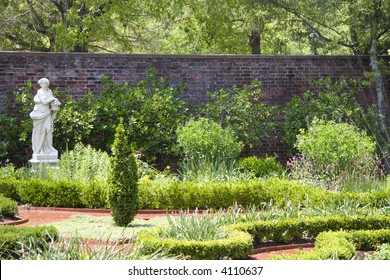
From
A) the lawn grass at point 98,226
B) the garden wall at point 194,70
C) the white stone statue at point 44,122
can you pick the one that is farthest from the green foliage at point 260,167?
the lawn grass at point 98,226

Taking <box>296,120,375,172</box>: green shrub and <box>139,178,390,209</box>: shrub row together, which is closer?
<box>139,178,390,209</box>: shrub row

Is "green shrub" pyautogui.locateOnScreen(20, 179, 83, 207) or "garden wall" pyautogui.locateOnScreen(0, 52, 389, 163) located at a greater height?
"garden wall" pyautogui.locateOnScreen(0, 52, 389, 163)

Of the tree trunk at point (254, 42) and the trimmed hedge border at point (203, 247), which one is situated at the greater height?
the tree trunk at point (254, 42)

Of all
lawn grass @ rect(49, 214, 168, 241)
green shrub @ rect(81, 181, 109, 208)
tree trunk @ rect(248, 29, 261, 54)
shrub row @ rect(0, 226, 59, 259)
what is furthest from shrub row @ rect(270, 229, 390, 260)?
tree trunk @ rect(248, 29, 261, 54)

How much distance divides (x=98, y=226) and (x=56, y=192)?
2.64 metres

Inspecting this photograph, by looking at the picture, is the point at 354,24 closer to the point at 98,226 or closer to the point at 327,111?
the point at 327,111

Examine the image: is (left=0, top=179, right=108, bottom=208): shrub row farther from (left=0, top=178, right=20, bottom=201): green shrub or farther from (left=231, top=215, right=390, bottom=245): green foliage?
(left=231, top=215, right=390, bottom=245): green foliage

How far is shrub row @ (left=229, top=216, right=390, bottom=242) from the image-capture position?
10727 millimetres

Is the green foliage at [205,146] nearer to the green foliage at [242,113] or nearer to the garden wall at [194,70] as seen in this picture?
the green foliage at [242,113]

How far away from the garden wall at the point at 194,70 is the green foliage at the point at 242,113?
1.50ft

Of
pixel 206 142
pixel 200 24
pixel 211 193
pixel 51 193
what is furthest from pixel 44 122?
pixel 200 24

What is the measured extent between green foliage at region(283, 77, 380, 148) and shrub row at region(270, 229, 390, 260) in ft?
24.4

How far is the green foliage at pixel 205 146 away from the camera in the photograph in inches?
630

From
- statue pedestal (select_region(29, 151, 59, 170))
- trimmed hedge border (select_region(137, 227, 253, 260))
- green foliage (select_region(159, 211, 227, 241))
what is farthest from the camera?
statue pedestal (select_region(29, 151, 59, 170))
